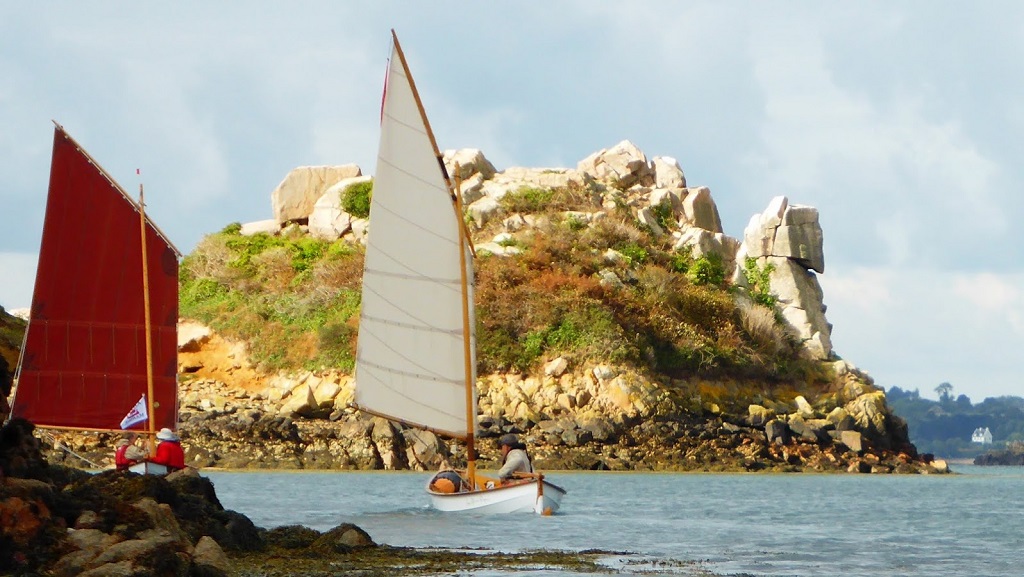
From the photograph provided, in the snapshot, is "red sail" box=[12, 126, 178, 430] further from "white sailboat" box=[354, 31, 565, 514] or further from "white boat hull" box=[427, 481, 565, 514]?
"white boat hull" box=[427, 481, 565, 514]

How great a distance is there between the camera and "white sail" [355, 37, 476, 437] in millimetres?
27625

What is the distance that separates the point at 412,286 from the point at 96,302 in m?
6.65

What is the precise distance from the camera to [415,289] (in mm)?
27828

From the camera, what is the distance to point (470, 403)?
91.5 ft

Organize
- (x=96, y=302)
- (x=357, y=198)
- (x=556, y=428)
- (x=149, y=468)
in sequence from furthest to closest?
1. (x=357, y=198)
2. (x=556, y=428)
3. (x=96, y=302)
4. (x=149, y=468)

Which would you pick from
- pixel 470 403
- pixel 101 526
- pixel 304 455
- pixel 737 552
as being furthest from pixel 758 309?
pixel 101 526

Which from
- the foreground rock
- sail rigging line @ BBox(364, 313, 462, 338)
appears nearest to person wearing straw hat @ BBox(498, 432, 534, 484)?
sail rigging line @ BBox(364, 313, 462, 338)

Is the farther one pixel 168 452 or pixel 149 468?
pixel 168 452

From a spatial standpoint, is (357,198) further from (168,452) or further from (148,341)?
(168,452)

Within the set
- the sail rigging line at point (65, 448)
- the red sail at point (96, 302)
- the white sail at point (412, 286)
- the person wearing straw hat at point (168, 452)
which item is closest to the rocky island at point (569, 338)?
the sail rigging line at point (65, 448)

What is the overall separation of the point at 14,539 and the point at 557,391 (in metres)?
38.6

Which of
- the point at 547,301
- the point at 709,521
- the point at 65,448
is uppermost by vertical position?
the point at 547,301

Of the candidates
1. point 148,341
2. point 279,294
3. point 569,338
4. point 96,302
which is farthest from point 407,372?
point 279,294

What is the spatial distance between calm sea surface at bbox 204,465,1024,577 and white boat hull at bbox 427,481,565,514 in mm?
220
